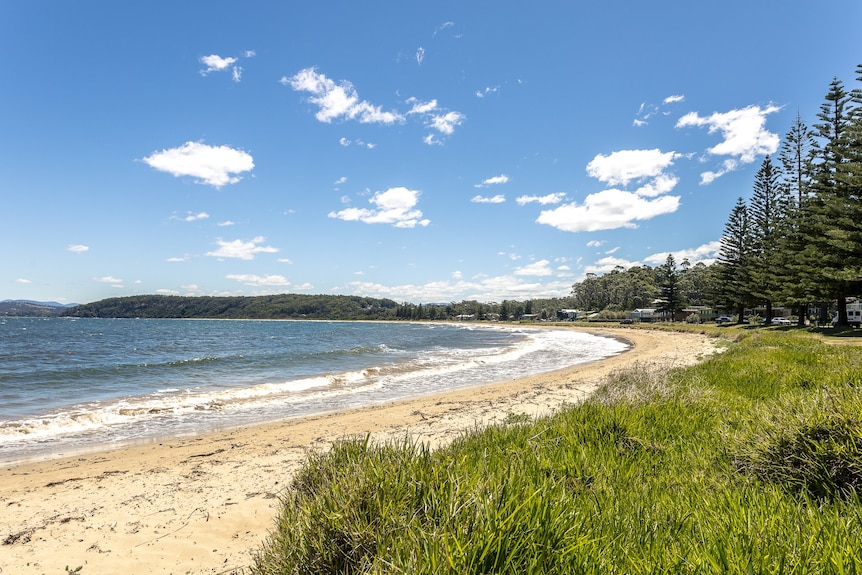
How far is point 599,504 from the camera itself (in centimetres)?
263

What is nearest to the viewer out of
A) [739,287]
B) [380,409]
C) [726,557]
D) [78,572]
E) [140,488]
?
[726,557]

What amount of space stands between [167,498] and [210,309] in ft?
636

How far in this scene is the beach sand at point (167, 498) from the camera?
14.3 feet

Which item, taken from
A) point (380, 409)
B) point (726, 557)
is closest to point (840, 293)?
point (380, 409)

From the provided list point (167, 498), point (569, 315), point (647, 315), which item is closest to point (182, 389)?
point (167, 498)

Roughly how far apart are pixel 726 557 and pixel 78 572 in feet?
17.7

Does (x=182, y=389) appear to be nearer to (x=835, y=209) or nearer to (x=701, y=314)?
(x=835, y=209)

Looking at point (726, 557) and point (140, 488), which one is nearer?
point (726, 557)

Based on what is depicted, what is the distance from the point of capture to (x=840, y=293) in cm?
2741

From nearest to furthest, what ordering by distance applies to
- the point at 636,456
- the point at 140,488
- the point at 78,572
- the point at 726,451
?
the point at 726,451, the point at 636,456, the point at 78,572, the point at 140,488

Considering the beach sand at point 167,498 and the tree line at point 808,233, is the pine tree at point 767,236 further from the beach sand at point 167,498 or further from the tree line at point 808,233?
the beach sand at point 167,498

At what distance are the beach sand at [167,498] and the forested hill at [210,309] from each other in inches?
6985

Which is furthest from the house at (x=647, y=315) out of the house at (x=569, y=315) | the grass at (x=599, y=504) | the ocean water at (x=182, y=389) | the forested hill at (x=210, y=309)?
the forested hill at (x=210, y=309)

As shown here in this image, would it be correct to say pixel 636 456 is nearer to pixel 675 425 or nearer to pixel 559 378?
pixel 675 425
